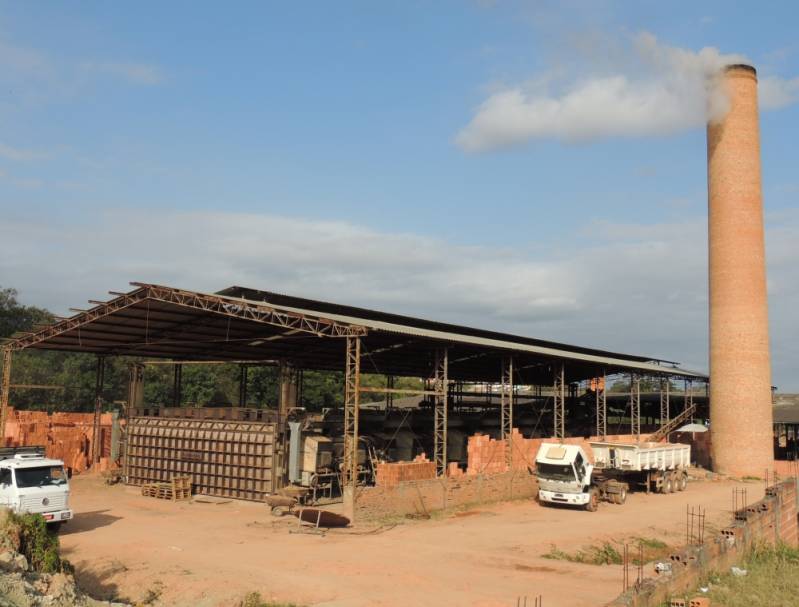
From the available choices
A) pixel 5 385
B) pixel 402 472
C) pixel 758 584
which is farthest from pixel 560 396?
pixel 5 385

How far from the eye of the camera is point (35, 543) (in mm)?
15805

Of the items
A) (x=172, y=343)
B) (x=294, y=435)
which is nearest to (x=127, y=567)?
(x=294, y=435)

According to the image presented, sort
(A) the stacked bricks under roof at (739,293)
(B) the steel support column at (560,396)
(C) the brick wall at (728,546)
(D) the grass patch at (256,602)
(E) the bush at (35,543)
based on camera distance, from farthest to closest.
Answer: (A) the stacked bricks under roof at (739,293), (B) the steel support column at (560,396), (E) the bush at (35,543), (C) the brick wall at (728,546), (D) the grass patch at (256,602)

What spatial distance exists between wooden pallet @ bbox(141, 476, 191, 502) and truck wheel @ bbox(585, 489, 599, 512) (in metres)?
16.6

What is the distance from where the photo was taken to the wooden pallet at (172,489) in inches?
1192

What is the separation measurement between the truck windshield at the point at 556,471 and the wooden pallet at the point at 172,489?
48.5ft

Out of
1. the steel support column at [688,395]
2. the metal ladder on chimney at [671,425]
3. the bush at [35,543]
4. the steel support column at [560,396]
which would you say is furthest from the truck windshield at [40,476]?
the steel support column at [688,395]

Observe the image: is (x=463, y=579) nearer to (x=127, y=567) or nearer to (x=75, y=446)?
(x=127, y=567)

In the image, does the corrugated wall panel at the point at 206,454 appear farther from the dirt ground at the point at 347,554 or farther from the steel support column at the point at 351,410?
the steel support column at the point at 351,410

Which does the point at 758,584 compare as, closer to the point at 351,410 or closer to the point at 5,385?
the point at 351,410

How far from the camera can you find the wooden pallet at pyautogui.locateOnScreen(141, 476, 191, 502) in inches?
1192

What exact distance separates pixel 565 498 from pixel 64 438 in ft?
94.1

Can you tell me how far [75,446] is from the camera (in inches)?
1622

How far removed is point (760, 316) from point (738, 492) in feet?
38.6
